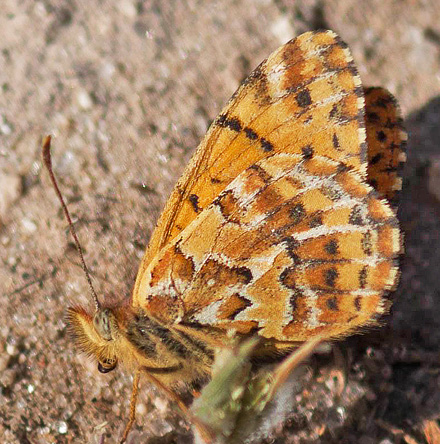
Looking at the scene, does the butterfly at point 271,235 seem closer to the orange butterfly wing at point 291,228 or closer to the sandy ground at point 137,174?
the orange butterfly wing at point 291,228

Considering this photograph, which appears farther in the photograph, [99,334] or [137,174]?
[137,174]

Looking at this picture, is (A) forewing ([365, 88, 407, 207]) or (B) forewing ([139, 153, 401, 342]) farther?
(A) forewing ([365, 88, 407, 207])

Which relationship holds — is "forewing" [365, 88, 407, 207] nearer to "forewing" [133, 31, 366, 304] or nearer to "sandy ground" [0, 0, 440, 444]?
"forewing" [133, 31, 366, 304]

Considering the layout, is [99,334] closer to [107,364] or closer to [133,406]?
[107,364]

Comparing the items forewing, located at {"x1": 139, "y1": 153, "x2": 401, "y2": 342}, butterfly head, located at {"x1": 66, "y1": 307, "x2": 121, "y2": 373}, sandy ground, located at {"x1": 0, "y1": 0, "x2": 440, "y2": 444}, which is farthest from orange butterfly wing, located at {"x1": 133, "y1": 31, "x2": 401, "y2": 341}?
sandy ground, located at {"x1": 0, "y1": 0, "x2": 440, "y2": 444}

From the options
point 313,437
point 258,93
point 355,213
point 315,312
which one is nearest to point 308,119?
point 258,93

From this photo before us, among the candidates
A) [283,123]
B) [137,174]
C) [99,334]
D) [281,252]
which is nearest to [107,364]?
[99,334]

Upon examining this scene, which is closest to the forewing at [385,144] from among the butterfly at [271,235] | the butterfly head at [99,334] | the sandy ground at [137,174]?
the butterfly at [271,235]
